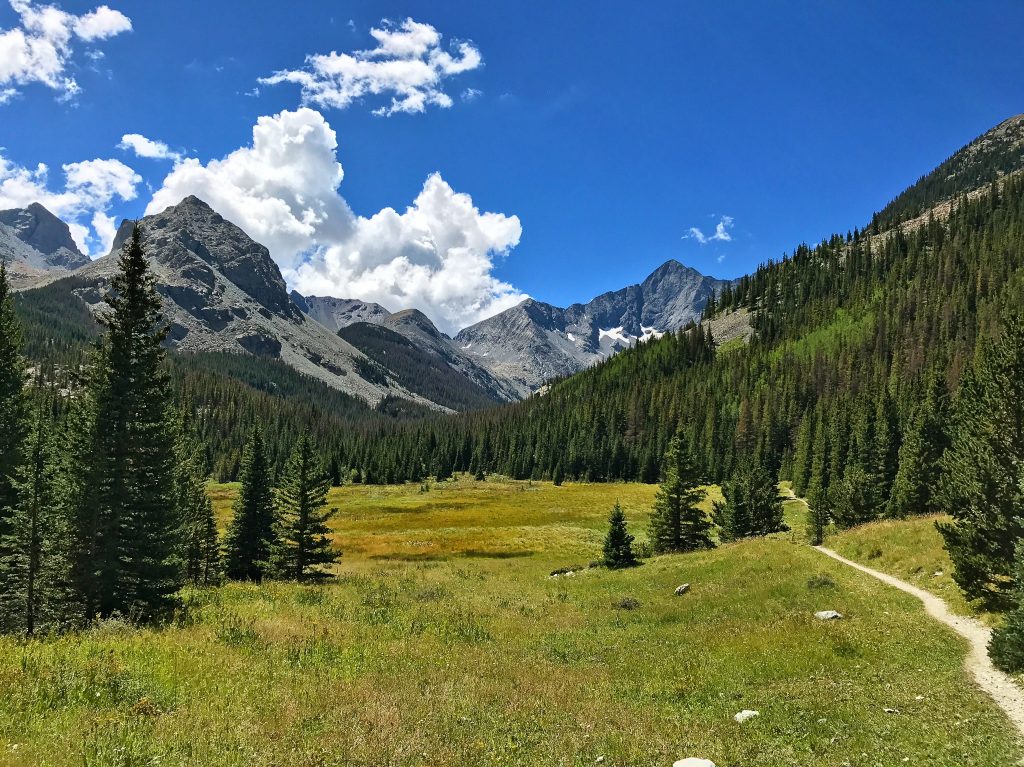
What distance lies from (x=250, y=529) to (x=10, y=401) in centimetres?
1684

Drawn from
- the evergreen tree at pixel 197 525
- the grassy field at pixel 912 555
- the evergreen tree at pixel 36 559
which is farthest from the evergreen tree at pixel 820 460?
the evergreen tree at pixel 36 559

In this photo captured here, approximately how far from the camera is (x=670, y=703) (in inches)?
488

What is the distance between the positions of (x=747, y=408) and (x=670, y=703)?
149 meters

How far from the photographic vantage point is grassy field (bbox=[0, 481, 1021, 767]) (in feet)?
28.4

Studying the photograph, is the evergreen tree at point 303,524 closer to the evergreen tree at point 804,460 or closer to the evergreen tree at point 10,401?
the evergreen tree at point 10,401

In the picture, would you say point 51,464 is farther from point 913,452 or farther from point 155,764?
point 913,452

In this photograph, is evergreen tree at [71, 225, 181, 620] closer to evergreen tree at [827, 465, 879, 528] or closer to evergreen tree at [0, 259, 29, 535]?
evergreen tree at [0, 259, 29, 535]

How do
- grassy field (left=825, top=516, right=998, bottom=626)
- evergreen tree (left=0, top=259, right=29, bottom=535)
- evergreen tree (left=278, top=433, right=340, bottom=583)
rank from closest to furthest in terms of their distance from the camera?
grassy field (left=825, top=516, right=998, bottom=626)
evergreen tree (left=0, top=259, right=29, bottom=535)
evergreen tree (left=278, top=433, right=340, bottom=583)

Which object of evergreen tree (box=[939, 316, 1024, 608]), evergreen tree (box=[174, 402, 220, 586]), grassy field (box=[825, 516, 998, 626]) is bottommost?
evergreen tree (box=[174, 402, 220, 586])

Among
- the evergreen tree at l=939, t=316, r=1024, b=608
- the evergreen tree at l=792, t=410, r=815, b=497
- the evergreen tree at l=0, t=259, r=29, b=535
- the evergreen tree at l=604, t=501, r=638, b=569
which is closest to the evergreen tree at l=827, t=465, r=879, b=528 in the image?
the evergreen tree at l=604, t=501, r=638, b=569

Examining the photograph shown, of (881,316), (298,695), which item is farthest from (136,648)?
(881,316)

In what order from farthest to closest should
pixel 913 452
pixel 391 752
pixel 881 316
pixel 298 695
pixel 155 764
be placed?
pixel 881 316
pixel 913 452
pixel 298 695
pixel 391 752
pixel 155 764

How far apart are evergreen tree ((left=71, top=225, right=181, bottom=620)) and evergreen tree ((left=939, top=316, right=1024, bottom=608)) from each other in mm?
28289

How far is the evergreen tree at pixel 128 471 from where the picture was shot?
19.8m
